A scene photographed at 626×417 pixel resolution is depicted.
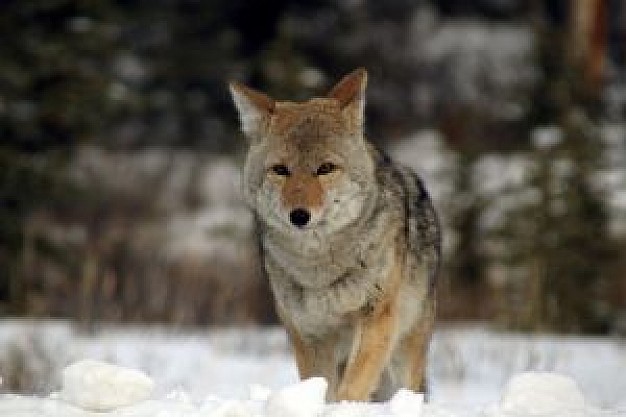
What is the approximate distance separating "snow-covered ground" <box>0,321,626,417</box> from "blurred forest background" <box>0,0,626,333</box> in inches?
18.1

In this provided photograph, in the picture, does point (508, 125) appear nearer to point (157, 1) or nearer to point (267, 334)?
point (157, 1)

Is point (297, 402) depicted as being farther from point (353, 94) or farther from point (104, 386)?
point (353, 94)

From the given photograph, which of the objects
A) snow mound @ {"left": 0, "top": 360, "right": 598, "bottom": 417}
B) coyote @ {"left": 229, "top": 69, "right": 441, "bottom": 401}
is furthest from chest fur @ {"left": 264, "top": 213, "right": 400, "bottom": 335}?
snow mound @ {"left": 0, "top": 360, "right": 598, "bottom": 417}

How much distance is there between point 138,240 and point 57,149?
11.7 feet

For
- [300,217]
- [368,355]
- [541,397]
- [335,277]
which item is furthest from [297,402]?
[335,277]

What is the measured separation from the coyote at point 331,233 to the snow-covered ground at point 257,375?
1.21 ft

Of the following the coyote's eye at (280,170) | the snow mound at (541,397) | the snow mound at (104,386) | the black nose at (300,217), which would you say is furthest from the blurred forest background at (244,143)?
the snow mound at (541,397)

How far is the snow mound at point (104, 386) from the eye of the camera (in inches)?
174

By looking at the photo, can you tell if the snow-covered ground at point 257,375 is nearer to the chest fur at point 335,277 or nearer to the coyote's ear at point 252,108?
the chest fur at point 335,277

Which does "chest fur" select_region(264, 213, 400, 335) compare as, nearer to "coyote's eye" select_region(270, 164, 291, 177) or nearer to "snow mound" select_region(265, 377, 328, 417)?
"coyote's eye" select_region(270, 164, 291, 177)

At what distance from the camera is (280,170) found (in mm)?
6020

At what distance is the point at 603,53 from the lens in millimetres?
23859

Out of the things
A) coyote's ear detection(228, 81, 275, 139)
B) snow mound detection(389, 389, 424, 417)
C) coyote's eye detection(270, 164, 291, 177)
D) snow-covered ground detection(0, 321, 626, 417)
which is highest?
coyote's ear detection(228, 81, 275, 139)

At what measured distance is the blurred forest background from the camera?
1572cm
